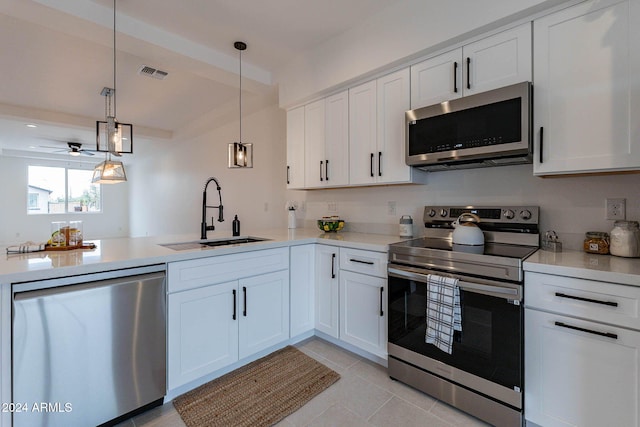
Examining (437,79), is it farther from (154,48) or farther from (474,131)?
(154,48)

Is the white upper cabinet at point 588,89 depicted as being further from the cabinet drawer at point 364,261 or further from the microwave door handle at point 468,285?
the cabinet drawer at point 364,261

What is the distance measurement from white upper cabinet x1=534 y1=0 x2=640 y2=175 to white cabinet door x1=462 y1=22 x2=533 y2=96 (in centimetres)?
6

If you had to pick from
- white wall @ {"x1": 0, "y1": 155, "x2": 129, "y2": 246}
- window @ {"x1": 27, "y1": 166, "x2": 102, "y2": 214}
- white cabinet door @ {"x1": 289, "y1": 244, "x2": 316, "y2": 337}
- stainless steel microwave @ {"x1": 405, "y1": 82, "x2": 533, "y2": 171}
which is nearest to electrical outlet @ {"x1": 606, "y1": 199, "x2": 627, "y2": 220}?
stainless steel microwave @ {"x1": 405, "y1": 82, "x2": 533, "y2": 171}

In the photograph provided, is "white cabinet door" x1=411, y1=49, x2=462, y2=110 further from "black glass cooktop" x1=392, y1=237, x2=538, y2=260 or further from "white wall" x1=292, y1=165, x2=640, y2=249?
"black glass cooktop" x1=392, y1=237, x2=538, y2=260

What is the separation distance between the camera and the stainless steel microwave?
5.34ft

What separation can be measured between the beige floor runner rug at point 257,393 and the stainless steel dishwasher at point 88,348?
0.24m

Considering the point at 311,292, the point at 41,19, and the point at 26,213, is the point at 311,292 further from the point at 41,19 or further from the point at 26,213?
the point at 26,213

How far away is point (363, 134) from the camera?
8.01 feet

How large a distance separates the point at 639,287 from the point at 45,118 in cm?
654

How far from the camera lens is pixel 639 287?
1.16 metres

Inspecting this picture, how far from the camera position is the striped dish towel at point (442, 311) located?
1.59 meters

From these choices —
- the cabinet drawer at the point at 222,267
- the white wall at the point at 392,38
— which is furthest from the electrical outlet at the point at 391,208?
the white wall at the point at 392,38

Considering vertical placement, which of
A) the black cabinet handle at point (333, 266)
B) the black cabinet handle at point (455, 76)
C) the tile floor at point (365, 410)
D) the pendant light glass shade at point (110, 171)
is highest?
the black cabinet handle at point (455, 76)

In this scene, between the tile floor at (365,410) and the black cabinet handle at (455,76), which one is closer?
the tile floor at (365,410)
